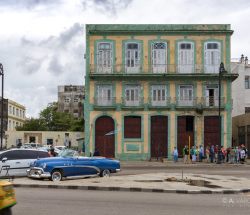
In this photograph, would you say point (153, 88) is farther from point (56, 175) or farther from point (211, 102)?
point (56, 175)

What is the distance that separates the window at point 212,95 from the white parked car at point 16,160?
2685cm

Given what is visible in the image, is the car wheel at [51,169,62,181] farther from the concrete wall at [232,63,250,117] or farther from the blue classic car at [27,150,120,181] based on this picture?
the concrete wall at [232,63,250,117]

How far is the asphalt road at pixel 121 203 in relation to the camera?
1316 cm

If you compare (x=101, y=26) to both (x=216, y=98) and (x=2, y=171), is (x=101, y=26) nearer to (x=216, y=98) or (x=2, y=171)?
(x=216, y=98)

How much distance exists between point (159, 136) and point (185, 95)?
442 centimetres

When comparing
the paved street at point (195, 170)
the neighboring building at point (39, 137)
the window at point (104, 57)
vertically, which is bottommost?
the paved street at point (195, 170)

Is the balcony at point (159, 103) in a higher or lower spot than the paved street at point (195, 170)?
higher

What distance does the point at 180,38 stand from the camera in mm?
48938

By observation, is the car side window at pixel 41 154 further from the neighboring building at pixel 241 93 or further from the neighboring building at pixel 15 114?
the neighboring building at pixel 15 114

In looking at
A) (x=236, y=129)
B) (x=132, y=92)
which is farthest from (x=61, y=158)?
(x=236, y=129)

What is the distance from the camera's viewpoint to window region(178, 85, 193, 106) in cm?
4881

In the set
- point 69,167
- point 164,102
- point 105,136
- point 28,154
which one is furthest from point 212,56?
point 69,167

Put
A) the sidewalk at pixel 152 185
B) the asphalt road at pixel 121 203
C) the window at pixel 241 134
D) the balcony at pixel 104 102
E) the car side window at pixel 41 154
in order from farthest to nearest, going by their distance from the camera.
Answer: the window at pixel 241 134, the balcony at pixel 104 102, the car side window at pixel 41 154, the sidewalk at pixel 152 185, the asphalt road at pixel 121 203

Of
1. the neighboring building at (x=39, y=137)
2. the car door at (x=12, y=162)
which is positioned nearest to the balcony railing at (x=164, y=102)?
the car door at (x=12, y=162)
